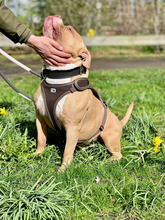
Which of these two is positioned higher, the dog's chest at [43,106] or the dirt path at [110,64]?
the dog's chest at [43,106]

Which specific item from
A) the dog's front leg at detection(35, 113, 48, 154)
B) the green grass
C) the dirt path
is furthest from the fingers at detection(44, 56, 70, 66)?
the dirt path

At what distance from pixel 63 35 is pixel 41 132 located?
0.93 m

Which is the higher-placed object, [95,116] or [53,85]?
[53,85]

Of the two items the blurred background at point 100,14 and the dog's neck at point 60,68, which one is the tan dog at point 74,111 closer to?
the dog's neck at point 60,68

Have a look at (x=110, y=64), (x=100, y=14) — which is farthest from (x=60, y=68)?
(x=100, y=14)

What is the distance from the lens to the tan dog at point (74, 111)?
2625 mm

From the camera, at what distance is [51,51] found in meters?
2.61

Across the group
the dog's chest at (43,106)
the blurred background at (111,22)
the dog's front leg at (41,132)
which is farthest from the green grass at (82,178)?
the blurred background at (111,22)

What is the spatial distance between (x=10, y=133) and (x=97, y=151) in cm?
90

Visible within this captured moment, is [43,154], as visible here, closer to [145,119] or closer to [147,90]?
[145,119]

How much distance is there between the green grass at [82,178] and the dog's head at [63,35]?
96 centimetres

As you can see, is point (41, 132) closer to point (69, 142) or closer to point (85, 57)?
point (69, 142)

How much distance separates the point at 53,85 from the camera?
9.09 ft

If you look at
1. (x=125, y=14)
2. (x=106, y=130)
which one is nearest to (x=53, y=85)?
(x=106, y=130)
